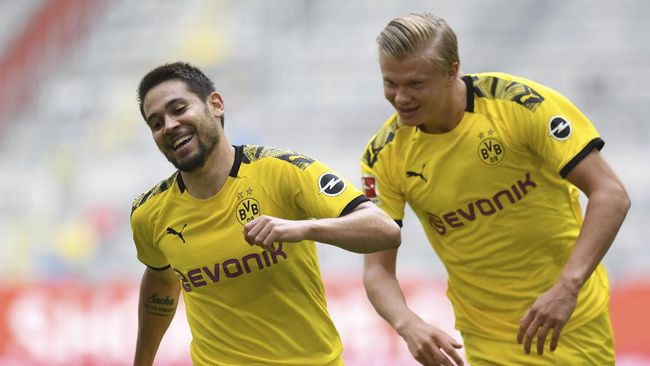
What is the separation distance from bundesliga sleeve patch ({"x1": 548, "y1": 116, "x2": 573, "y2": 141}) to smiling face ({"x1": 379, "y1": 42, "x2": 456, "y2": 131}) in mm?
479

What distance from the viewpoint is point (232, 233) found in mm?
4723

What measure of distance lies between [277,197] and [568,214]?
1.36 meters

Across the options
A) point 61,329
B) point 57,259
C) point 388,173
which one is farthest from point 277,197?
point 57,259

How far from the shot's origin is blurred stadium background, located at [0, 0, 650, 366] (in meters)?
14.5

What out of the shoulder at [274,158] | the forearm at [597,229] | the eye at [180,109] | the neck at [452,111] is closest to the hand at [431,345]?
the forearm at [597,229]

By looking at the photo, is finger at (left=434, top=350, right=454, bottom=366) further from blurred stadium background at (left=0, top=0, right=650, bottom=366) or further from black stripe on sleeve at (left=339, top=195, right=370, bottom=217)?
blurred stadium background at (left=0, top=0, right=650, bottom=366)

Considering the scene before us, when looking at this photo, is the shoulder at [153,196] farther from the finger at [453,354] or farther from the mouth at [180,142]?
the finger at [453,354]

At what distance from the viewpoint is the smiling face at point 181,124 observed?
465 cm

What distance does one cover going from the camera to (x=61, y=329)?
419 inches

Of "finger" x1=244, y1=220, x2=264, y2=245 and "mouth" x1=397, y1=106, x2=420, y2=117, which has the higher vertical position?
"mouth" x1=397, y1=106, x2=420, y2=117

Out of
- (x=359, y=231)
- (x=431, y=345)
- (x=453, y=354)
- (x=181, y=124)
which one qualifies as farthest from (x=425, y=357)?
(x=181, y=124)

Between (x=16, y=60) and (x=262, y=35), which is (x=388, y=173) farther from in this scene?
(x=16, y=60)

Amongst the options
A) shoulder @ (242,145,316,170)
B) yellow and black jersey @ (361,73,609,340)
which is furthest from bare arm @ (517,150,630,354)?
shoulder @ (242,145,316,170)

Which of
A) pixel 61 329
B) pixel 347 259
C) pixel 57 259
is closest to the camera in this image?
pixel 61 329
